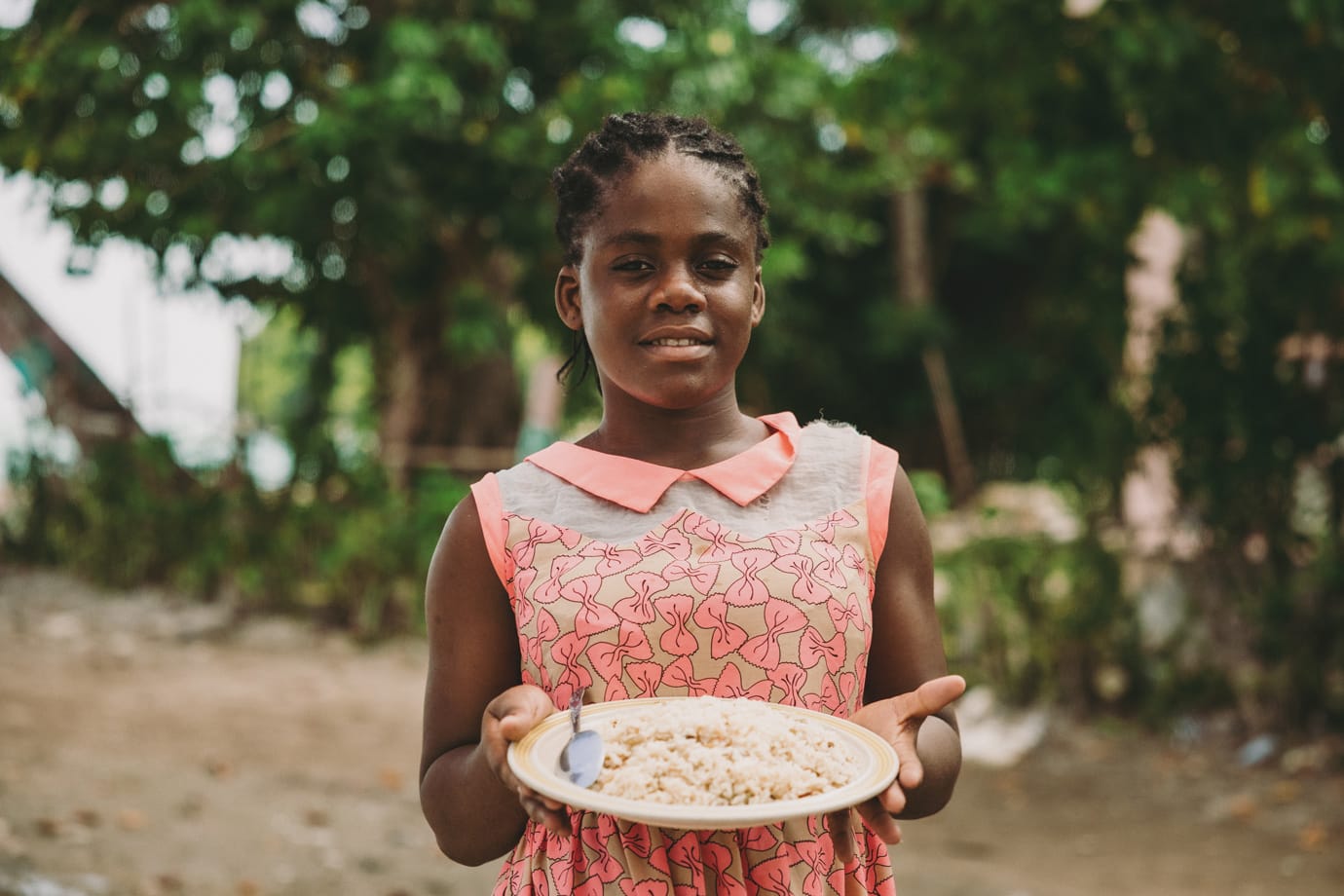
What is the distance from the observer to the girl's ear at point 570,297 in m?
1.68

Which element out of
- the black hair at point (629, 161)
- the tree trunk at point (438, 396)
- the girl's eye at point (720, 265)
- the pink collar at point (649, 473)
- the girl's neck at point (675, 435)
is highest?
the black hair at point (629, 161)

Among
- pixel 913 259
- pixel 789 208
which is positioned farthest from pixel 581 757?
pixel 913 259

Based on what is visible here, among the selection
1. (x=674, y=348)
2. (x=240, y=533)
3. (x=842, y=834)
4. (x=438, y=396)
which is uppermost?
(x=674, y=348)

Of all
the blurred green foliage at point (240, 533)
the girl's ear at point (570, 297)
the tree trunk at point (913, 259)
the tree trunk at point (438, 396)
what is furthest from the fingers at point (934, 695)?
the tree trunk at point (913, 259)

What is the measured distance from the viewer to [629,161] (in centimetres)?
157

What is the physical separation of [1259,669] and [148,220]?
677 cm

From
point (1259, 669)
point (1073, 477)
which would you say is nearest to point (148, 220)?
point (1073, 477)

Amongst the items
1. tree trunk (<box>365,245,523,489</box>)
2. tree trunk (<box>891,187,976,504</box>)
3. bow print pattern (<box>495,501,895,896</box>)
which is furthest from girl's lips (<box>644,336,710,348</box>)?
tree trunk (<box>891,187,976,504</box>)

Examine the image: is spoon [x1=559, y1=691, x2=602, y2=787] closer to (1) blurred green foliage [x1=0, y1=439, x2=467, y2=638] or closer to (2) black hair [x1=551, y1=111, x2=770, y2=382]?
(2) black hair [x1=551, y1=111, x2=770, y2=382]

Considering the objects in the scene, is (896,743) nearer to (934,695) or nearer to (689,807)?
(934,695)

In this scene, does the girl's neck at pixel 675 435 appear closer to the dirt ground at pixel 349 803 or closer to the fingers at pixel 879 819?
the fingers at pixel 879 819

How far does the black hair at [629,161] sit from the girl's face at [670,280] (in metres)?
0.02

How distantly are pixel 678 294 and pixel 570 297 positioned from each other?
24 cm

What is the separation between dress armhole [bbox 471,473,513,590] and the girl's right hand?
0.16m
